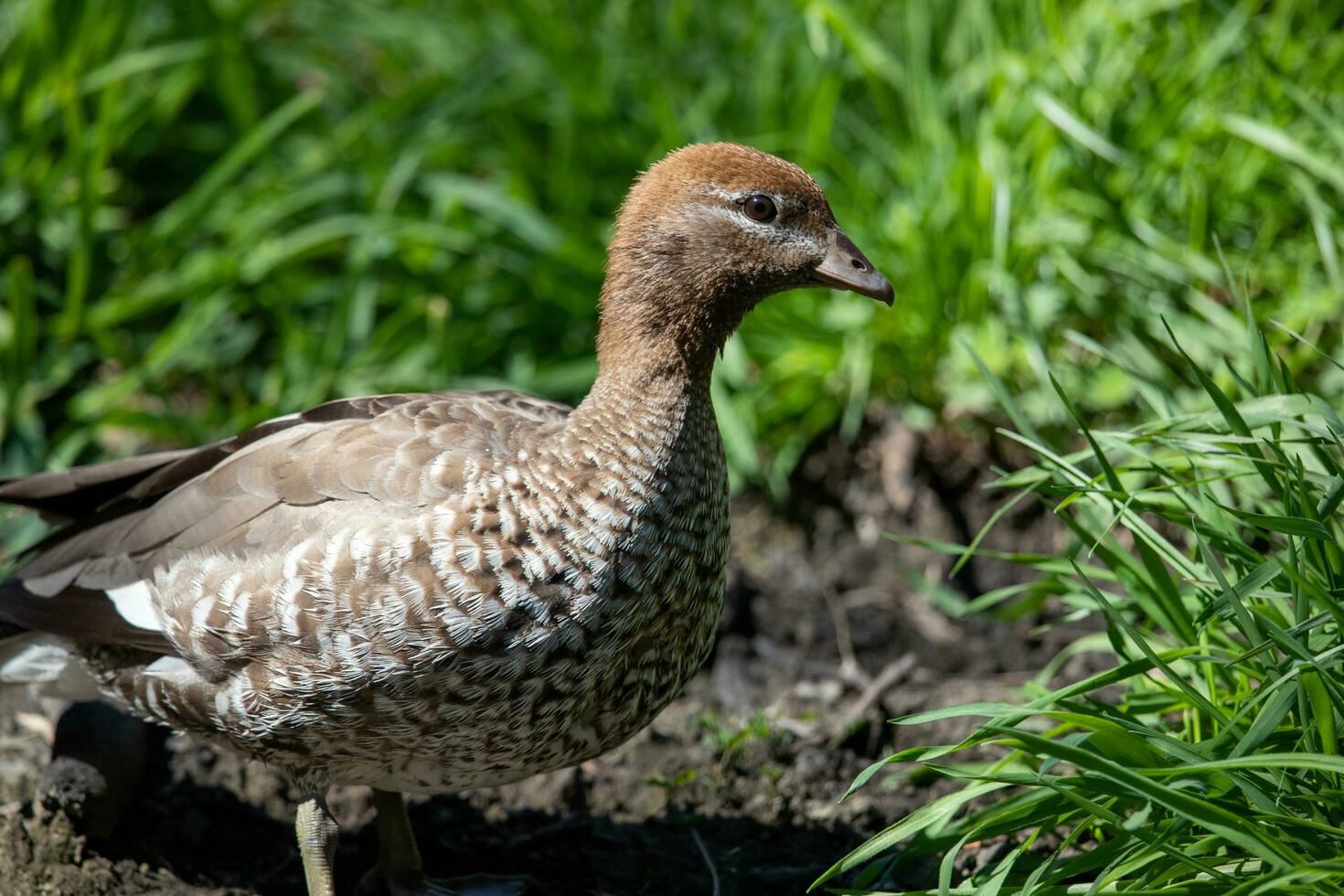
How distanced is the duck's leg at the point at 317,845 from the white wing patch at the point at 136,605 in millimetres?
522

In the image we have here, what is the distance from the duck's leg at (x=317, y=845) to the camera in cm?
310

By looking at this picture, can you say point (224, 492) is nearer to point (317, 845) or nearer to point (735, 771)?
point (317, 845)

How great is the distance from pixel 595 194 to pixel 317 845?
302cm

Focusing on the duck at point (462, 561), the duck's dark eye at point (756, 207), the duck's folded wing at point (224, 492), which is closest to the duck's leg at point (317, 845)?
the duck at point (462, 561)

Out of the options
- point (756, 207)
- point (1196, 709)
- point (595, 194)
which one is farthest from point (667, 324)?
point (595, 194)

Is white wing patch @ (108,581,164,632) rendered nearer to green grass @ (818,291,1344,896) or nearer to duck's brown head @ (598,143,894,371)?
duck's brown head @ (598,143,894,371)

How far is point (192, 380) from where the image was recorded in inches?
208

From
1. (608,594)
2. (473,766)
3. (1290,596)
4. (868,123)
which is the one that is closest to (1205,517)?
(1290,596)

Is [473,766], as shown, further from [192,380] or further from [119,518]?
[192,380]

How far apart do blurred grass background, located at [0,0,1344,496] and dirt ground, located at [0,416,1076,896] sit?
35cm

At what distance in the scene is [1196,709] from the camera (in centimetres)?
298

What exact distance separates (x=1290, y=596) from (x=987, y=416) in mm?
2172

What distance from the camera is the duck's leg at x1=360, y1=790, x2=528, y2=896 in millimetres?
3320

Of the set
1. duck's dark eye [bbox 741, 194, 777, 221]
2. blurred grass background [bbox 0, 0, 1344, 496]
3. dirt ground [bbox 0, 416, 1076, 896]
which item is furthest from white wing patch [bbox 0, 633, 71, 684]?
duck's dark eye [bbox 741, 194, 777, 221]
